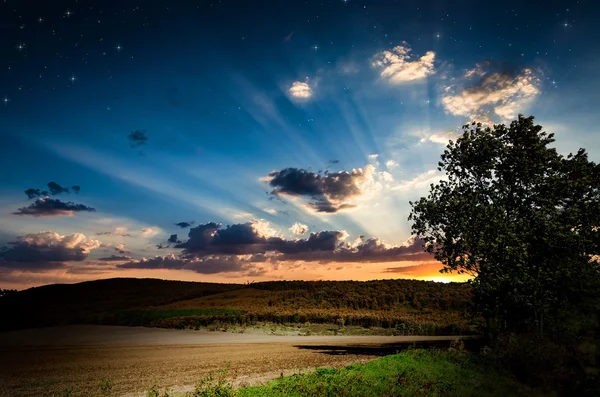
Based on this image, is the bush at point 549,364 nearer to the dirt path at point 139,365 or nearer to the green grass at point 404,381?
the green grass at point 404,381

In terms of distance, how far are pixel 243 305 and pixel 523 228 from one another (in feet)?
213

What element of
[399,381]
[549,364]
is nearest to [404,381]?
[399,381]

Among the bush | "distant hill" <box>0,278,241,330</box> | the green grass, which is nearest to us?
the green grass

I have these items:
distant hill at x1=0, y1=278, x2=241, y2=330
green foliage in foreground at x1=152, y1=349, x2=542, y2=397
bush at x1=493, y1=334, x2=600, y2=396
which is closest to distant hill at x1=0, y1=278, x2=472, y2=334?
distant hill at x1=0, y1=278, x2=241, y2=330

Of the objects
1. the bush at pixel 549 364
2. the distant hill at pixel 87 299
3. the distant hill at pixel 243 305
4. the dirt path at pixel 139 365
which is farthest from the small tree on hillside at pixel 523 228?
the distant hill at pixel 87 299

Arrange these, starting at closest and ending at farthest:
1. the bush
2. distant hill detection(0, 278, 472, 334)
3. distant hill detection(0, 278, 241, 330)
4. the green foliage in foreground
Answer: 1. the green foliage in foreground
2. the bush
3. distant hill detection(0, 278, 472, 334)
4. distant hill detection(0, 278, 241, 330)

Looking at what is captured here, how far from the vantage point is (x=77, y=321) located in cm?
7406

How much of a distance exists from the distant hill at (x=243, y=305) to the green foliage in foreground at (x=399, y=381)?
3134 cm

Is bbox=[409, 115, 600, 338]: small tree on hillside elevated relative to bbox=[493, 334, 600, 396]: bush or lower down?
elevated

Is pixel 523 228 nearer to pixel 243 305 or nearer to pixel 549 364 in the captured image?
pixel 549 364

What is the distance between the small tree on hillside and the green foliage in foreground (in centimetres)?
585

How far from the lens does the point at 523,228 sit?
88.8 feet

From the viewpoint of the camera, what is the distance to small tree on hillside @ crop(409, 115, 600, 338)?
27312 mm

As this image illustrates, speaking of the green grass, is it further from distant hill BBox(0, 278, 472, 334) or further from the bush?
distant hill BBox(0, 278, 472, 334)
